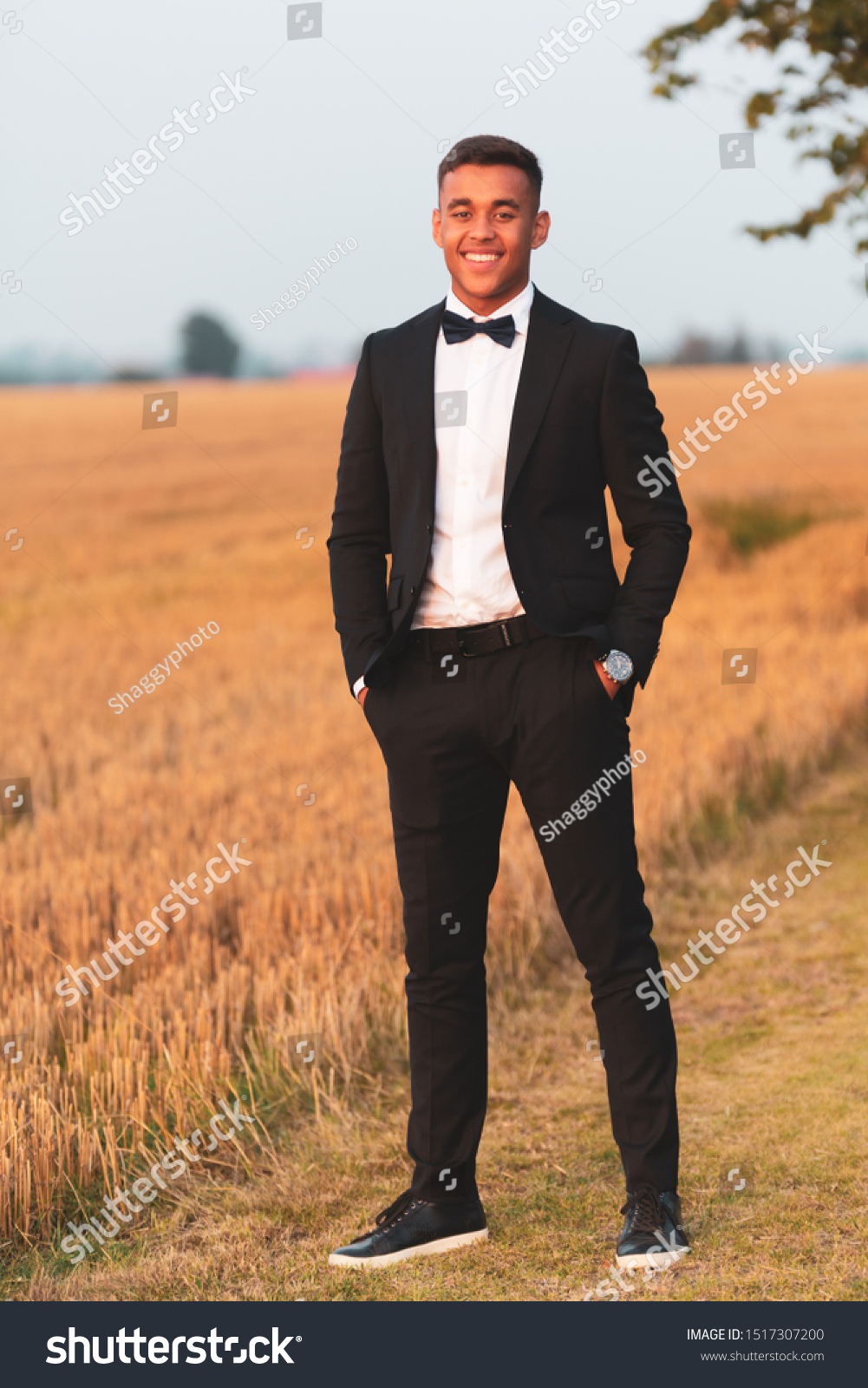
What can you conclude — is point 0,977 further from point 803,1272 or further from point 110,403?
point 110,403

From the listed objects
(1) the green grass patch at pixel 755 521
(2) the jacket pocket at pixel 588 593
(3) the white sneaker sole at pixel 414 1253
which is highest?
(1) the green grass patch at pixel 755 521

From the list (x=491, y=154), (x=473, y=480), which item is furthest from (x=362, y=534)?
(x=491, y=154)

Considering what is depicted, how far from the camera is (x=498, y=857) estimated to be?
10.1ft

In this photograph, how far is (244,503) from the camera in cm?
2314

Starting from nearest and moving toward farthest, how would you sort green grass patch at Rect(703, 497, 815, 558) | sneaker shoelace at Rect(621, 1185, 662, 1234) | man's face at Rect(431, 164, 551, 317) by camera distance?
man's face at Rect(431, 164, 551, 317) < sneaker shoelace at Rect(621, 1185, 662, 1234) < green grass patch at Rect(703, 497, 815, 558)

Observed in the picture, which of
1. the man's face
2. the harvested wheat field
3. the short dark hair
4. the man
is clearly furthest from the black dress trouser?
the short dark hair

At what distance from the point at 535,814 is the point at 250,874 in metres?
2.90

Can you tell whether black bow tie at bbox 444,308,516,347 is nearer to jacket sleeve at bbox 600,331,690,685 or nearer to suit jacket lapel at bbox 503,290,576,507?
suit jacket lapel at bbox 503,290,576,507

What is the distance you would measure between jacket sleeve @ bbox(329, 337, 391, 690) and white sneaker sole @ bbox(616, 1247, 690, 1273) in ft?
4.45

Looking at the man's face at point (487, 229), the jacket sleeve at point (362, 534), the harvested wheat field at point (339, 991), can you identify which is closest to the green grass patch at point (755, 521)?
the harvested wheat field at point (339, 991)

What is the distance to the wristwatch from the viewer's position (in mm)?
2949

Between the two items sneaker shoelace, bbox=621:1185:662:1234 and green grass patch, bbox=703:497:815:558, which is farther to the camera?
green grass patch, bbox=703:497:815:558

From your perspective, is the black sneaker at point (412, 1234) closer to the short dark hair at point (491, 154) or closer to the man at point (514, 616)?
the man at point (514, 616)

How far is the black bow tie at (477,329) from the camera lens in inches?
118
